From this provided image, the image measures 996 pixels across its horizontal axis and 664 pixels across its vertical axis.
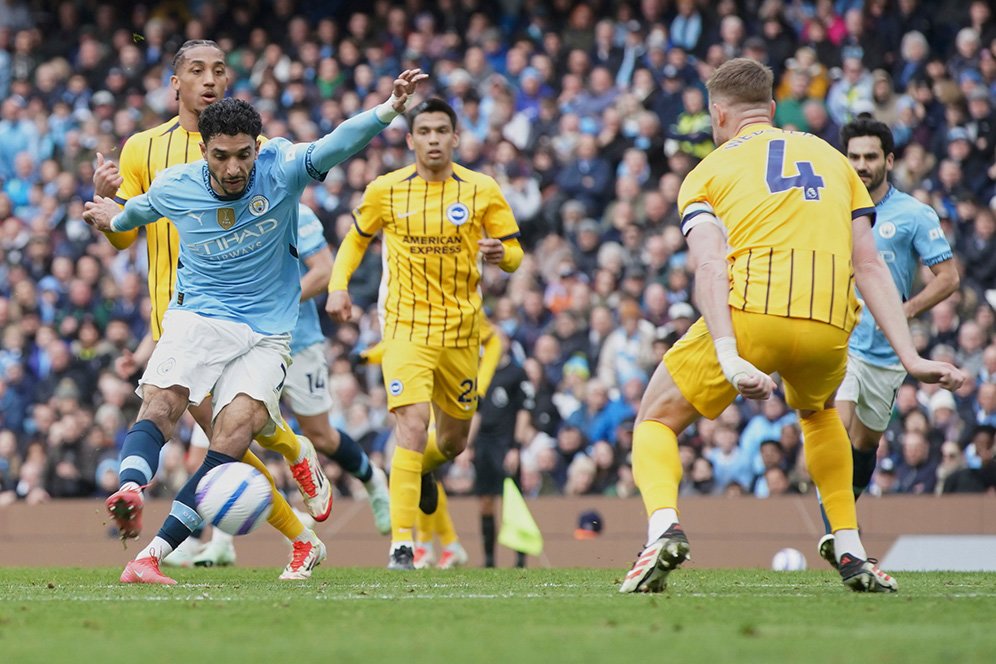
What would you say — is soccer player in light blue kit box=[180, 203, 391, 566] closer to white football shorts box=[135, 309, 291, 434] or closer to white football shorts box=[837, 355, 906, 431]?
white football shorts box=[135, 309, 291, 434]

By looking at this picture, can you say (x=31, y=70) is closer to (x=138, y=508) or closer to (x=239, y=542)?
(x=239, y=542)

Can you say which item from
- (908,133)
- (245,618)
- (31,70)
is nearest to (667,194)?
(908,133)

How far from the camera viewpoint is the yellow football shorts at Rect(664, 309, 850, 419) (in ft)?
20.0

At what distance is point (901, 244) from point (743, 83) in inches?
112

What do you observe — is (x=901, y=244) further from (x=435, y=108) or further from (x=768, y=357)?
(x=768, y=357)

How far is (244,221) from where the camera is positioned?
7.46 metres

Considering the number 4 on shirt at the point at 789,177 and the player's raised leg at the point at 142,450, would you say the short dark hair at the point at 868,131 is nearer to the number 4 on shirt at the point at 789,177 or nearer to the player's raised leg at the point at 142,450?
the number 4 on shirt at the point at 789,177

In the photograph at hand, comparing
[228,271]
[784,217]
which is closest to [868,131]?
[784,217]

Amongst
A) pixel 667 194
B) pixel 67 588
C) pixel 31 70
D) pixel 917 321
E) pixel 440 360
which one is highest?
pixel 31 70

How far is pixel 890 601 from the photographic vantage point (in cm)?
591

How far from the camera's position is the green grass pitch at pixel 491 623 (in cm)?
434

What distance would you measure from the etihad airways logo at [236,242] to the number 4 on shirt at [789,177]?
8.24 ft

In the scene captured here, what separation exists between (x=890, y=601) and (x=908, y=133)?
10559 mm

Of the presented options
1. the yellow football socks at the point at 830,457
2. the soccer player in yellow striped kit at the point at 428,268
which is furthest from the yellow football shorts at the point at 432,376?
the yellow football socks at the point at 830,457
